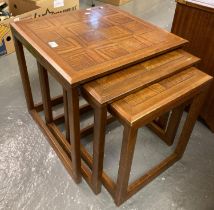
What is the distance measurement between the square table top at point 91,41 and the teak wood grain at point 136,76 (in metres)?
0.03

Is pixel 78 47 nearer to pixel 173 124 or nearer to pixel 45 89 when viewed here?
pixel 45 89

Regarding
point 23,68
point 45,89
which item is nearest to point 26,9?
point 23,68

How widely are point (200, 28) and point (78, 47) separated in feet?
2.47

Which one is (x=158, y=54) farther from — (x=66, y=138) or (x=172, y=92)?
(x=66, y=138)

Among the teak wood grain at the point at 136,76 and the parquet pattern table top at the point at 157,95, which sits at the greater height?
the teak wood grain at the point at 136,76

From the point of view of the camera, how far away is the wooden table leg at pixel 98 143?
2.73 feet

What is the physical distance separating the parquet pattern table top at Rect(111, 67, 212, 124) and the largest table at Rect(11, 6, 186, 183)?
0.45 ft

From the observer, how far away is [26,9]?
2.44 m

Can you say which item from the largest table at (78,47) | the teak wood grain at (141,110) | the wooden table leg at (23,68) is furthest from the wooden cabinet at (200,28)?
the wooden table leg at (23,68)

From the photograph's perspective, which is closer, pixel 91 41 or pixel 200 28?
pixel 91 41

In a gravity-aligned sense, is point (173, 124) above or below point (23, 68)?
below

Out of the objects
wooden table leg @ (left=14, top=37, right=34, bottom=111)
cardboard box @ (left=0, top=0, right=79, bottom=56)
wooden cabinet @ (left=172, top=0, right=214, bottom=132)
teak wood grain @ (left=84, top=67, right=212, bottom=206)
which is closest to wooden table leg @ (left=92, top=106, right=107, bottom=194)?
teak wood grain @ (left=84, top=67, right=212, bottom=206)

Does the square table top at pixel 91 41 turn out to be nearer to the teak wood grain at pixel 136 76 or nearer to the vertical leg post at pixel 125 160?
the teak wood grain at pixel 136 76

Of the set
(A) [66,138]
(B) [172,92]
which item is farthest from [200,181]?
(A) [66,138]
